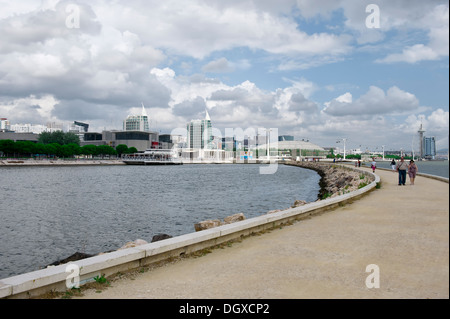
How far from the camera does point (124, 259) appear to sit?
777 cm

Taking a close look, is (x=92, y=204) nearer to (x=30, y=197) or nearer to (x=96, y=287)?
(x=30, y=197)

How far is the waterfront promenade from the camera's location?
6.09m

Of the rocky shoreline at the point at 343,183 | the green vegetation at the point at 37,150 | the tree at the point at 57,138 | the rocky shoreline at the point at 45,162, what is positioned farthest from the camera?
the tree at the point at 57,138

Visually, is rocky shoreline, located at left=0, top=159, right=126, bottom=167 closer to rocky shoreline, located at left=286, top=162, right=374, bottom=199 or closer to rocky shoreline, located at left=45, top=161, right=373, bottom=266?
rocky shoreline, located at left=286, top=162, right=374, bottom=199

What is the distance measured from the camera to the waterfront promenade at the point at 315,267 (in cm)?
609

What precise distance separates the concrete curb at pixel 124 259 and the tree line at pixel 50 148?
14889cm

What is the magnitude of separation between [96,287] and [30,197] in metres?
38.5

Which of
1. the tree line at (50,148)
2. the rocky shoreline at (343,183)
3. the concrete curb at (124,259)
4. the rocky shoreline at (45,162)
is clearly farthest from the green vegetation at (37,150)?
the concrete curb at (124,259)

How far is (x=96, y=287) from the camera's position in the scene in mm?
6895

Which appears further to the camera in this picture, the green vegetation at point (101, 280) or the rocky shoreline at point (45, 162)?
the rocky shoreline at point (45, 162)

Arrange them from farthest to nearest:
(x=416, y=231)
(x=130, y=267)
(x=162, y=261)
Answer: (x=416, y=231), (x=162, y=261), (x=130, y=267)

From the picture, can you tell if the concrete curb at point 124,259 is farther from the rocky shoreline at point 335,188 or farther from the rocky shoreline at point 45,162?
the rocky shoreline at point 45,162
